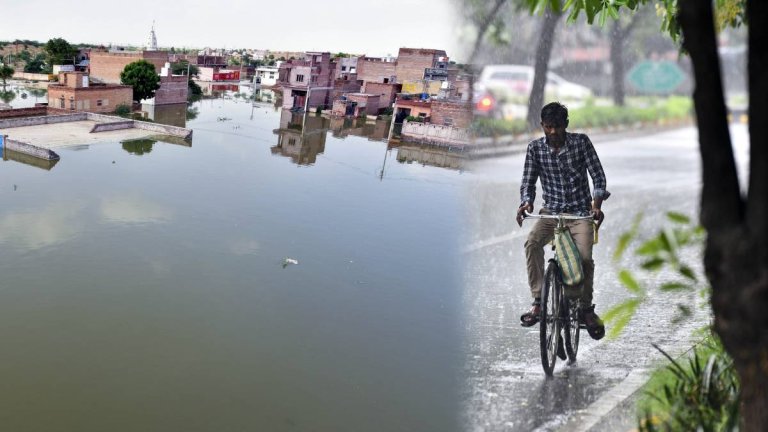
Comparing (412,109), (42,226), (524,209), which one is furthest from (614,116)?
(412,109)

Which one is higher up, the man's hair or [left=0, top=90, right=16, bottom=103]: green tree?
the man's hair

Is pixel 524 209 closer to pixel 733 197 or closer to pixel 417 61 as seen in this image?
pixel 733 197

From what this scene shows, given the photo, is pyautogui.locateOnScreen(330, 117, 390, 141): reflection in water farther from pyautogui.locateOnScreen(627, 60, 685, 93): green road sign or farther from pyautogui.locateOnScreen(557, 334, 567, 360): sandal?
pyautogui.locateOnScreen(627, 60, 685, 93): green road sign

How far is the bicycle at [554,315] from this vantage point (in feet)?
6.27

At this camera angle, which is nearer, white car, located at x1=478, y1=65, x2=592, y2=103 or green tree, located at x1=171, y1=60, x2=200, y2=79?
white car, located at x1=478, y1=65, x2=592, y2=103

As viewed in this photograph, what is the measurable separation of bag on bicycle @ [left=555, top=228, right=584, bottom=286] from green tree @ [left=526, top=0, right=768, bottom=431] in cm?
100

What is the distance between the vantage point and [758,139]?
2.54ft

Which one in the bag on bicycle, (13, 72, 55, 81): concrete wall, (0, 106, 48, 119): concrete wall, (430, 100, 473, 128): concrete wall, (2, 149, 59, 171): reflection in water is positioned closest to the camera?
the bag on bicycle

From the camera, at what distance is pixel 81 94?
54.2 feet

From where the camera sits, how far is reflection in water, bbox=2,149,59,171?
437 inches

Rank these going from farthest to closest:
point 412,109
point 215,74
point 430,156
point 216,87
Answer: point 215,74 < point 216,87 < point 412,109 < point 430,156

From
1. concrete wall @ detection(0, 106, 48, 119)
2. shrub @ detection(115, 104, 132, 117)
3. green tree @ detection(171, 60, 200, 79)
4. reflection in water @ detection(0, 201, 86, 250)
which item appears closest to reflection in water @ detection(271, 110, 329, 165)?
shrub @ detection(115, 104, 132, 117)

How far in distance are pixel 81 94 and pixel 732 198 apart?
17.9m

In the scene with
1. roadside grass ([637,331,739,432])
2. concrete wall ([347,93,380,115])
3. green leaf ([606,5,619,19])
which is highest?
green leaf ([606,5,619,19])
